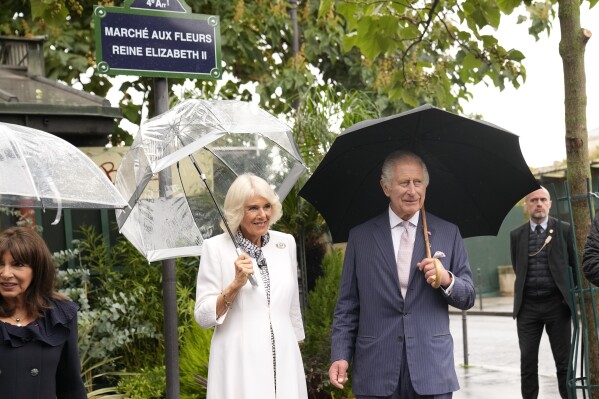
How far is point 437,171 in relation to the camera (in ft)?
16.9

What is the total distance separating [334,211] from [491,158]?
907mm

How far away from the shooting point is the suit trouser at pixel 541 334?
8531 mm

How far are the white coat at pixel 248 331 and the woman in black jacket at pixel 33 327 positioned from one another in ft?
2.75

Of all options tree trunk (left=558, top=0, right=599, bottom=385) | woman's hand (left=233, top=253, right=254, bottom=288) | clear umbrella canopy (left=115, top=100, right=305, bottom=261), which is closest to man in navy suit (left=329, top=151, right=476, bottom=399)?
woman's hand (left=233, top=253, right=254, bottom=288)

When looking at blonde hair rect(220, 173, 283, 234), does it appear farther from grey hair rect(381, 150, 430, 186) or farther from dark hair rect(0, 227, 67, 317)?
dark hair rect(0, 227, 67, 317)

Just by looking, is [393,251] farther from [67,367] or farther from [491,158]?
[67,367]

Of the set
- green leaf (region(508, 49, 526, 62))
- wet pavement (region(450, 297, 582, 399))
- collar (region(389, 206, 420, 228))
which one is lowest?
wet pavement (region(450, 297, 582, 399))

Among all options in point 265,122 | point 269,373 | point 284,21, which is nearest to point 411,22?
point 265,122

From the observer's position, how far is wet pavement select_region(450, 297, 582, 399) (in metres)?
10.5

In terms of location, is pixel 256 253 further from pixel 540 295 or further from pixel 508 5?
pixel 540 295

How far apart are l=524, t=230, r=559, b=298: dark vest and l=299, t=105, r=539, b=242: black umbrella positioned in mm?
3512

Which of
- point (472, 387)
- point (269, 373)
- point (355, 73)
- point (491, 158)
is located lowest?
point (472, 387)

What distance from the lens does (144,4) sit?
17.4 feet

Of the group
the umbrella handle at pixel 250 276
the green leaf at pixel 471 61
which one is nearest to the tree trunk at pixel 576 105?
the green leaf at pixel 471 61
